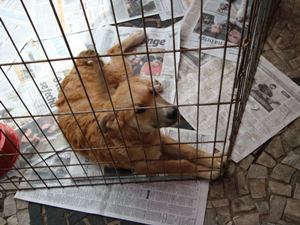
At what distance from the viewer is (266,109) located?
1472 mm

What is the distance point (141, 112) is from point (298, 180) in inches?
24.3

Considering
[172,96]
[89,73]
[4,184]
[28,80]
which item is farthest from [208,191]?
[28,80]

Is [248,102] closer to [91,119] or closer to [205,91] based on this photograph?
[205,91]

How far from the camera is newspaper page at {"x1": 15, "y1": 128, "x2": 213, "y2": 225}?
1291mm

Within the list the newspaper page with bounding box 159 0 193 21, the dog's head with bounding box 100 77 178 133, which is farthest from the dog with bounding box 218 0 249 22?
the dog's head with bounding box 100 77 178 133

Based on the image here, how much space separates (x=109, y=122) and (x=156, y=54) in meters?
0.58

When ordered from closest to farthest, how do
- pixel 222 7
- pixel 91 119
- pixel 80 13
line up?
pixel 91 119
pixel 222 7
pixel 80 13

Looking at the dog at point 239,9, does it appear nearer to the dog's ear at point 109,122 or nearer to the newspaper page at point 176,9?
the newspaper page at point 176,9

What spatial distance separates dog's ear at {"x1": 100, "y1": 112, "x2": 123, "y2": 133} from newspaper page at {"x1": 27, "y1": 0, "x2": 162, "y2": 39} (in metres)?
0.81

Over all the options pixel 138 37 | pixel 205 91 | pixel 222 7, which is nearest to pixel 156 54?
pixel 138 37

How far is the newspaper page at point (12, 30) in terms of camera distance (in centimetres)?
176

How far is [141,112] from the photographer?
115cm

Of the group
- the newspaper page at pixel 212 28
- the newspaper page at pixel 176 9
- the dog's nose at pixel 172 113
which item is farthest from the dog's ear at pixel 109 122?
the newspaper page at pixel 176 9

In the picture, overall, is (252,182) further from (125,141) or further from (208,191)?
(125,141)
